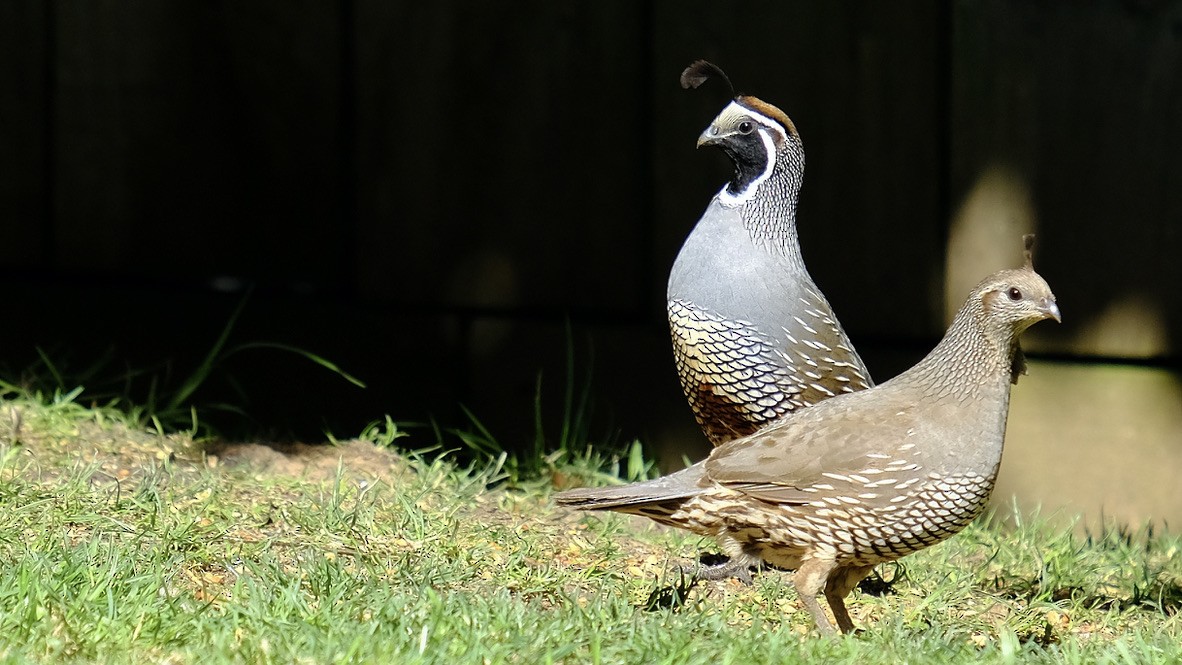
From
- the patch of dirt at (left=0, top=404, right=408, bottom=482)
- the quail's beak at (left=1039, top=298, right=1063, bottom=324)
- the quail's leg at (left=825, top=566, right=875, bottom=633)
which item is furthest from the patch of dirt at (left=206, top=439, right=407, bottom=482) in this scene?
the quail's beak at (left=1039, top=298, right=1063, bottom=324)

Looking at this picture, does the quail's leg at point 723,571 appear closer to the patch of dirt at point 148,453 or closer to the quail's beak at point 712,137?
the patch of dirt at point 148,453

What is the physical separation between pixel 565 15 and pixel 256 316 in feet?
6.43

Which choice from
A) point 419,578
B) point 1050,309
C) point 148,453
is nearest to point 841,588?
point 1050,309

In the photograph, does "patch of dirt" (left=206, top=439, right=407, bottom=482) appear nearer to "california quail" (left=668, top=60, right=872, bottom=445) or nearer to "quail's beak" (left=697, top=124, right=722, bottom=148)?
"california quail" (left=668, top=60, right=872, bottom=445)

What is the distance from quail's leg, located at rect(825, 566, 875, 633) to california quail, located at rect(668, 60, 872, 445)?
78cm

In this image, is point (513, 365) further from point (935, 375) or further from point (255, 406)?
point (935, 375)

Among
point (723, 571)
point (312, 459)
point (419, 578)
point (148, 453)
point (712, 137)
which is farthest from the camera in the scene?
point (312, 459)

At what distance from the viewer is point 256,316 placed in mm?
6691

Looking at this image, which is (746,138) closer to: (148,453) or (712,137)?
(712,137)

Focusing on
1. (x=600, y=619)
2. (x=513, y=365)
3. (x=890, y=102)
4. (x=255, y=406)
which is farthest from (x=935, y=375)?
(x=255, y=406)

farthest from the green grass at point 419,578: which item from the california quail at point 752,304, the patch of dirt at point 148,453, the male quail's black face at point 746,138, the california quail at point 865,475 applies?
the male quail's black face at point 746,138

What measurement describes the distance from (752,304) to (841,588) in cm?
108

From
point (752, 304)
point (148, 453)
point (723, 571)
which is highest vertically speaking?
point (752, 304)

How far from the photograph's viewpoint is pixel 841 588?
430 centimetres
